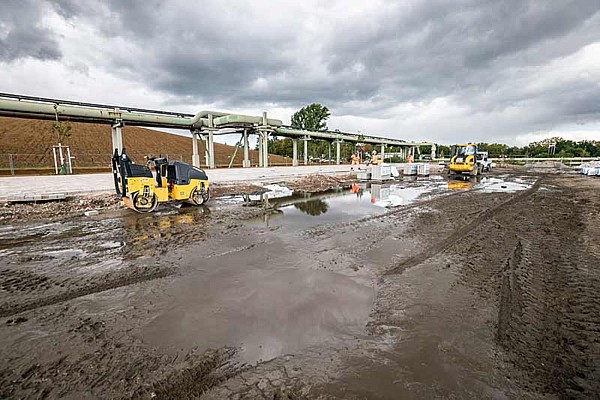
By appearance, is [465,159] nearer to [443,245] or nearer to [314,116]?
[443,245]

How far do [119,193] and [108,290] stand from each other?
6301mm

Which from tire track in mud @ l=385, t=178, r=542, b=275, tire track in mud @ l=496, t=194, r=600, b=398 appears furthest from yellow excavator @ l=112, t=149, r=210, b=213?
tire track in mud @ l=496, t=194, r=600, b=398

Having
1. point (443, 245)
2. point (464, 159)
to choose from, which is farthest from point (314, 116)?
point (443, 245)

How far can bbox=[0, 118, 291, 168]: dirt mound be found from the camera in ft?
112

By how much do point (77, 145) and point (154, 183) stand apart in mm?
46325

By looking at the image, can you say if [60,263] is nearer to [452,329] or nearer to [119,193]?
[119,193]

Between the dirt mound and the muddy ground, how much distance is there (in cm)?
2638

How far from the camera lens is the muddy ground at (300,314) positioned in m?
2.37

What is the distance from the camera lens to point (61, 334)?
9.91ft

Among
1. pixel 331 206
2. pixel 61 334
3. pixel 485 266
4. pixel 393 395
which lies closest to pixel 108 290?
pixel 61 334

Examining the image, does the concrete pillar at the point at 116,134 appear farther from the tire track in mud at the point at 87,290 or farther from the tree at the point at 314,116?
the tree at the point at 314,116

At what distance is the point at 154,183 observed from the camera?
30.7ft

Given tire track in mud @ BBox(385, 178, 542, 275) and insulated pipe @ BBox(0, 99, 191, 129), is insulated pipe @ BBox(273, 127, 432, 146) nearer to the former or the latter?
insulated pipe @ BBox(0, 99, 191, 129)

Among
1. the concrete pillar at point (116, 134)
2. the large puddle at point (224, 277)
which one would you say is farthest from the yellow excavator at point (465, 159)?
the concrete pillar at point (116, 134)
